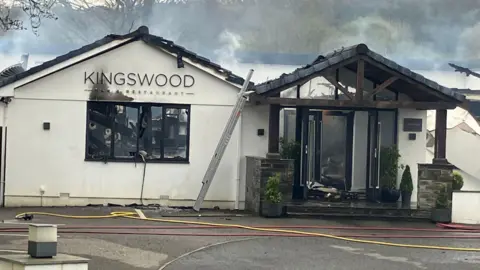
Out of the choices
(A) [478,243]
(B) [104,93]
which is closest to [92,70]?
(B) [104,93]

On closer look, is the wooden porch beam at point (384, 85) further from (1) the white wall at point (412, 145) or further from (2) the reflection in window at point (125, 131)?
(2) the reflection in window at point (125, 131)

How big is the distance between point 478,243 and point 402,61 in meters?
23.1

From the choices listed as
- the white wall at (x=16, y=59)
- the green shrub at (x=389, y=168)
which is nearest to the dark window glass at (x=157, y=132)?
the green shrub at (x=389, y=168)

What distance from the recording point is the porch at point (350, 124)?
59.6 ft

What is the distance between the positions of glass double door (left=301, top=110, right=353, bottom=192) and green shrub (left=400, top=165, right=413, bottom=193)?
1368 millimetres

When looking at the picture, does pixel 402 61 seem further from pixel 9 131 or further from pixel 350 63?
pixel 9 131

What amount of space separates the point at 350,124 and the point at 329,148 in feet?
2.53

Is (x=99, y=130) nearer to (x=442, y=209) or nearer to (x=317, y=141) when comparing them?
(x=317, y=141)

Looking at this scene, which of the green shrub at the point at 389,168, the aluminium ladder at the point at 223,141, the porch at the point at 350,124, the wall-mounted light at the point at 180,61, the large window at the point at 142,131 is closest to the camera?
the porch at the point at 350,124

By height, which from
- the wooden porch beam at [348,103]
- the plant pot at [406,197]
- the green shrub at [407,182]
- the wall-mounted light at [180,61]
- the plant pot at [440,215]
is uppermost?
the wall-mounted light at [180,61]

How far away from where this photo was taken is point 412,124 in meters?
20.3

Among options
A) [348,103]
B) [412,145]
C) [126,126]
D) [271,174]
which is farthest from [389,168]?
[126,126]

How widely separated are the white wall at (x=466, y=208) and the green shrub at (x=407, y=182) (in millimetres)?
1553

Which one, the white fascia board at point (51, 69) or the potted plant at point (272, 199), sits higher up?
the white fascia board at point (51, 69)
